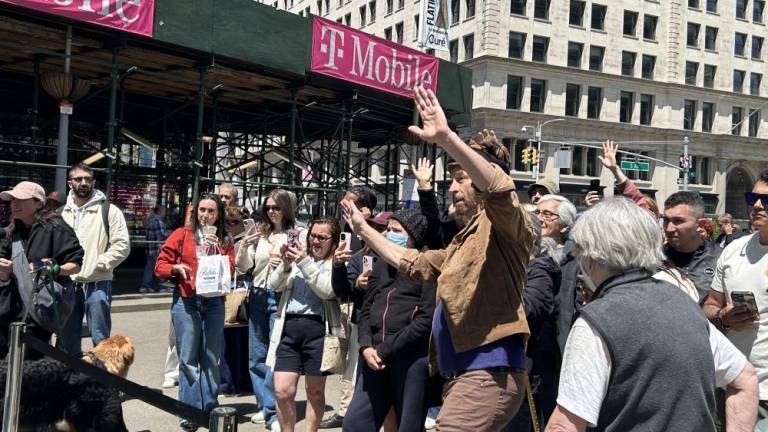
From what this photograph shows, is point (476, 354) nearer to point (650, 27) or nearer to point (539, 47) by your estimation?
point (539, 47)

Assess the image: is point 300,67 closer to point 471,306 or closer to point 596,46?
point 471,306

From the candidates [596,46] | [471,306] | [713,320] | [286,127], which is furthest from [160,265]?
[596,46]

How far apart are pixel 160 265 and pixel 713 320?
399 centimetres

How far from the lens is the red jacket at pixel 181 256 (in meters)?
5.38

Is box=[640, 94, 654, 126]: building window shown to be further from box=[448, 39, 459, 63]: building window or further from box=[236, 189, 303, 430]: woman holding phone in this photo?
box=[236, 189, 303, 430]: woman holding phone

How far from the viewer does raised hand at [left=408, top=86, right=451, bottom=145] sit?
2539mm

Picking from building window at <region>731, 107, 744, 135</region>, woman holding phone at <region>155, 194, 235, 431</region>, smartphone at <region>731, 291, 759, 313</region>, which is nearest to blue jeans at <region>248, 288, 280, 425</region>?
woman holding phone at <region>155, 194, 235, 431</region>

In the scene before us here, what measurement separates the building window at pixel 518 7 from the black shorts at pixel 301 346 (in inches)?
1781

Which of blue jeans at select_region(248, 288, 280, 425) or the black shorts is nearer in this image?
the black shorts

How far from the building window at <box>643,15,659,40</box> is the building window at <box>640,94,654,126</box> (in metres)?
4.53

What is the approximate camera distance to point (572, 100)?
4909cm

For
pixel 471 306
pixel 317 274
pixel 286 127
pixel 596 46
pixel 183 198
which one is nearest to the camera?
pixel 471 306

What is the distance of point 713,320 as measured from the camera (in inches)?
144

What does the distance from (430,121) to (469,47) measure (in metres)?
47.2
